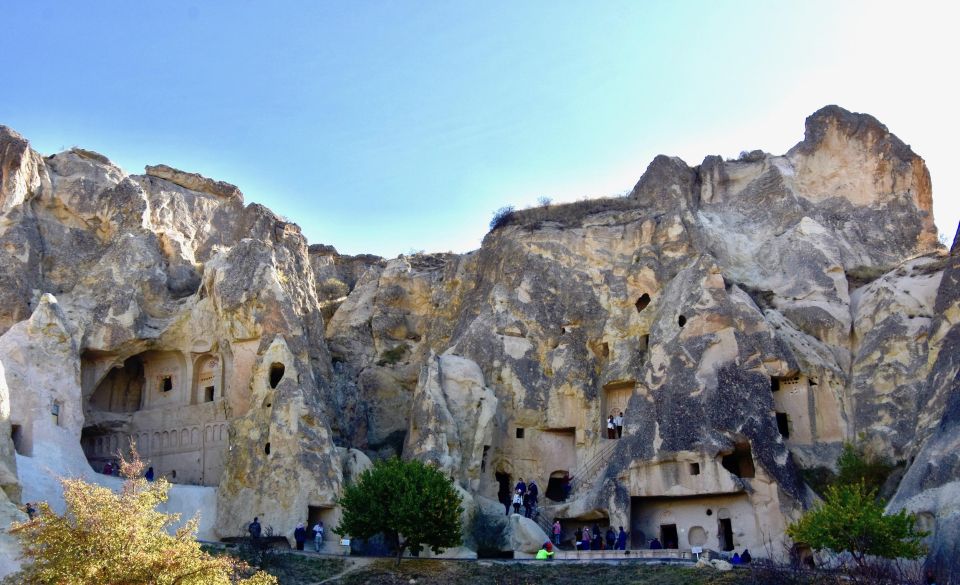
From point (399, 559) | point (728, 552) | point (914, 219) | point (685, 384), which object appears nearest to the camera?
point (399, 559)

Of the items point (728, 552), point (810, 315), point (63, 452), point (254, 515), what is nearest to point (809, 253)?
point (810, 315)

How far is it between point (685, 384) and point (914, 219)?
46.8 feet

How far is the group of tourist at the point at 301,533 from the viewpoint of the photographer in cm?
3025

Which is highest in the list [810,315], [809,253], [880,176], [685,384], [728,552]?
[880,176]

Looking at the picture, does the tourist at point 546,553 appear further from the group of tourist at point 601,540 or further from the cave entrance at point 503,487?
the cave entrance at point 503,487

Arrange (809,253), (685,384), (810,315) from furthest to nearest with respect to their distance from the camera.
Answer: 1. (809,253)
2. (810,315)
3. (685,384)

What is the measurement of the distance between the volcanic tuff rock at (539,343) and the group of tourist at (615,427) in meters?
0.25

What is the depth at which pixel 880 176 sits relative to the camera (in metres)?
Answer: 41.4

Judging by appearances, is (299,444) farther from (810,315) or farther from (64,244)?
(810,315)

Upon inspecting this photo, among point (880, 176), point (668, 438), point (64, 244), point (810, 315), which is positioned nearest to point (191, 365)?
point (64, 244)

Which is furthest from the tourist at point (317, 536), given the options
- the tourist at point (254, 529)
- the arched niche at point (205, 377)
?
the arched niche at point (205, 377)

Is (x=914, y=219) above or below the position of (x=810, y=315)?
above

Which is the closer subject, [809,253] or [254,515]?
[254,515]

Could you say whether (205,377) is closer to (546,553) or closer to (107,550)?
(546,553)
